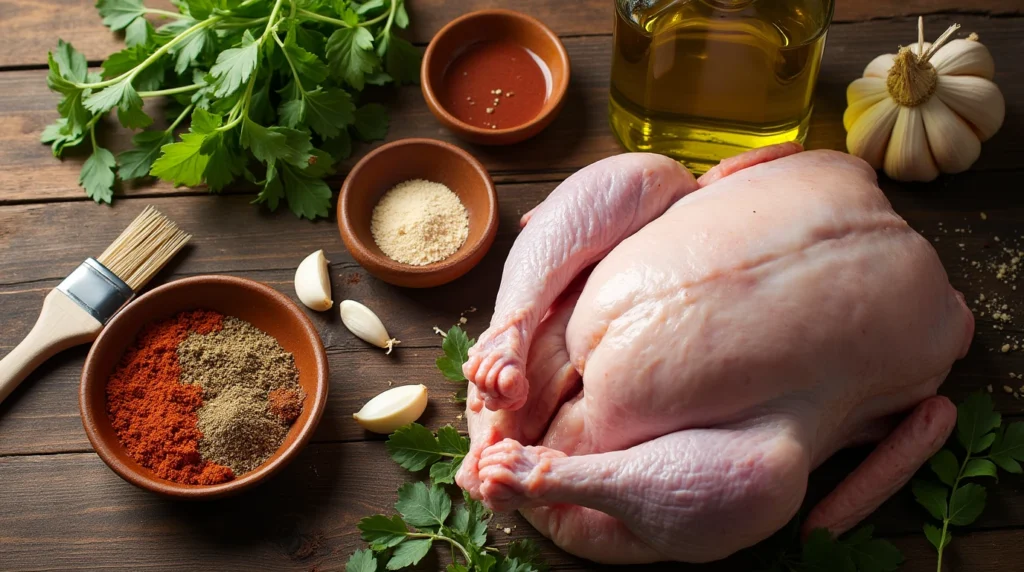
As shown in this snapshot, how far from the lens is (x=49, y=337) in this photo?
1.92 meters

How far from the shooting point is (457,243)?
2.04 meters

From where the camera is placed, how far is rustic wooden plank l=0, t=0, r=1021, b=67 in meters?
2.36

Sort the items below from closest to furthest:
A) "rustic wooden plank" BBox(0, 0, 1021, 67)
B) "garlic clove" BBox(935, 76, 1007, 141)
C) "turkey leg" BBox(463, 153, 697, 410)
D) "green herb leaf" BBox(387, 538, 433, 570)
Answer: "turkey leg" BBox(463, 153, 697, 410), "green herb leaf" BBox(387, 538, 433, 570), "garlic clove" BBox(935, 76, 1007, 141), "rustic wooden plank" BBox(0, 0, 1021, 67)

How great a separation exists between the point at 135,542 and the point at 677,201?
1327 mm

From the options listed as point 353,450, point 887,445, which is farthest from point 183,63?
point 887,445

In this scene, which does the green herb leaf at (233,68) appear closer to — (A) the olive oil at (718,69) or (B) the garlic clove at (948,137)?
(A) the olive oil at (718,69)

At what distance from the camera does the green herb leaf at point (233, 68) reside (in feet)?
6.37

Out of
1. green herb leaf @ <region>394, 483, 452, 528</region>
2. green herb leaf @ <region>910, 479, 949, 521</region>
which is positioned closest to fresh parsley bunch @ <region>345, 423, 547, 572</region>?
green herb leaf @ <region>394, 483, 452, 528</region>

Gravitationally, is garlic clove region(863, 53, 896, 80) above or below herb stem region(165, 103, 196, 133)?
above

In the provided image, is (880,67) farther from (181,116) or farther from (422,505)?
(181,116)

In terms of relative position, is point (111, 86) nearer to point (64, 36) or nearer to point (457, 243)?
point (64, 36)

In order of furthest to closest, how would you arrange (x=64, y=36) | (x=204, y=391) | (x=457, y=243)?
(x=64, y=36) → (x=457, y=243) → (x=204, y=391)

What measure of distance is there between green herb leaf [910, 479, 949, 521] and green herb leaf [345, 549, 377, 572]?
1.10 meters

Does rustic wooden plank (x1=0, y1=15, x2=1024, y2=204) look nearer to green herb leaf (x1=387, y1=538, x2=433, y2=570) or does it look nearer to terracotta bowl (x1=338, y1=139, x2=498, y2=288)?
terracotta bowl (x1=338, y1=139, x2=498, y2=288)
